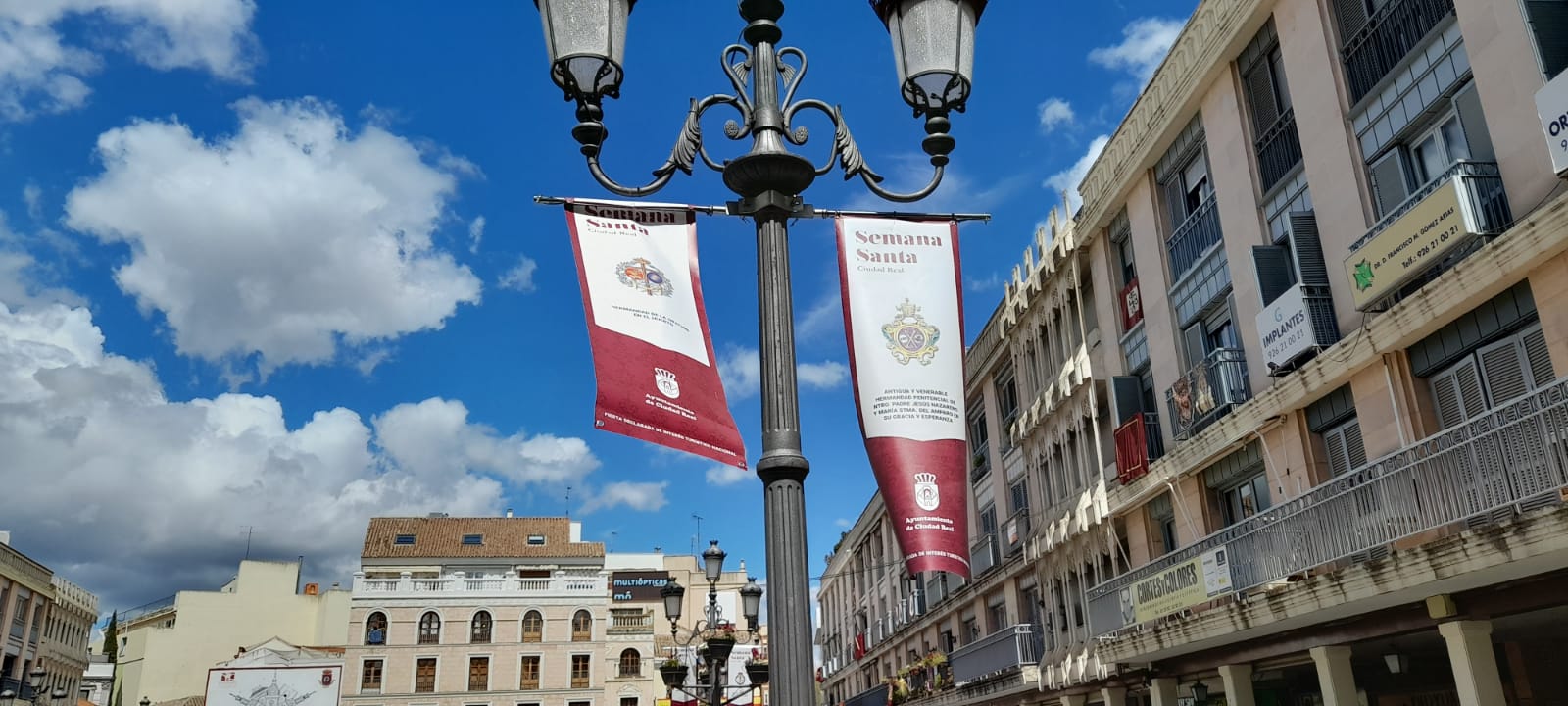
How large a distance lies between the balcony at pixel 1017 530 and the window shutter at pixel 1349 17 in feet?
46.6

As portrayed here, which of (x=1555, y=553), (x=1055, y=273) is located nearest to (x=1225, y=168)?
(x=1055, y=273)

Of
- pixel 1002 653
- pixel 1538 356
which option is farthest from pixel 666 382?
pixel 1002 653

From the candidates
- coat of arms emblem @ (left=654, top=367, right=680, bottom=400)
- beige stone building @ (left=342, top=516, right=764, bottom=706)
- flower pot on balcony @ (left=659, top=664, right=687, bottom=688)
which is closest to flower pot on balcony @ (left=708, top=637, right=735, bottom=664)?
flower pot on balcony @ (left=659, top=664, right=687, bottom=688)

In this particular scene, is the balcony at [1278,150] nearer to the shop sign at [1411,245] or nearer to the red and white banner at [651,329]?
the shop sign at [1411,245]

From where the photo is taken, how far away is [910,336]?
6.62 meters

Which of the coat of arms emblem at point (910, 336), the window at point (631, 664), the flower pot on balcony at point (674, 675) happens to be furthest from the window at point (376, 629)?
the coat of arms emblem at point (910, 336)

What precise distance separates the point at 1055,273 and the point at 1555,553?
15.3 metres

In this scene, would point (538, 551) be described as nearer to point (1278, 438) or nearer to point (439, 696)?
point (439, 696)

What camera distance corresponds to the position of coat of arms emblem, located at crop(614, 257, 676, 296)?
6367 mm

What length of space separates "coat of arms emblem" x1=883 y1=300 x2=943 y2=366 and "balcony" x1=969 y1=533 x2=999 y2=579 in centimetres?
2336

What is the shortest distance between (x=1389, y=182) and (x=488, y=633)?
46423 millimetres

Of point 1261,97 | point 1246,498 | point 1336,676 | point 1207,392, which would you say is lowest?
point 1336,676

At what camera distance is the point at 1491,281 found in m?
11.7

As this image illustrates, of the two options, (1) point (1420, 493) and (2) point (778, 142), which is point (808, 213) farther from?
(1) point (1420, 493)
